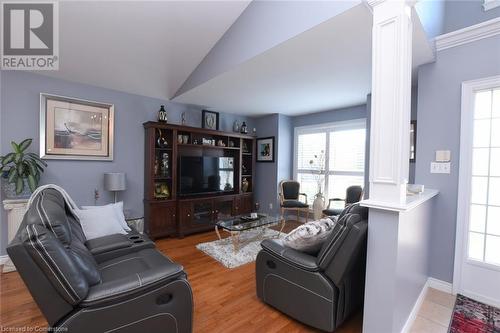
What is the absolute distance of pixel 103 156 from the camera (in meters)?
3.59

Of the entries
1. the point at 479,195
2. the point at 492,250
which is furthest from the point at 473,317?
the point at 479,195

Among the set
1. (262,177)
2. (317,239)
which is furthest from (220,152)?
(317,239)

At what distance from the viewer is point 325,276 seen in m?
1.67

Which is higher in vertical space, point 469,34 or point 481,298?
point 469,34

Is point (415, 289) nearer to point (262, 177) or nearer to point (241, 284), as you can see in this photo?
point (241, 284)

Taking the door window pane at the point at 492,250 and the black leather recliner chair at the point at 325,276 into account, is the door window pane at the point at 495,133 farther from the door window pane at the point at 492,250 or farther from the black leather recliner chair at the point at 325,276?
the black leather recliner chair at the point at 325,276

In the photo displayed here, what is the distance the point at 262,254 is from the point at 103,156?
3053 mm

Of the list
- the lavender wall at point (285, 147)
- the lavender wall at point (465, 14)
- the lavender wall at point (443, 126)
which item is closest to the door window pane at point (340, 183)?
the lavender wall at point (285, 147)

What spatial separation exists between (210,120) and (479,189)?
13.7ft

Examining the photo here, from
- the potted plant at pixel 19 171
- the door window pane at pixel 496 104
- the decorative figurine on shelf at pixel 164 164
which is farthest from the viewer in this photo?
the decorative figurine on shelf at pixel 164 164

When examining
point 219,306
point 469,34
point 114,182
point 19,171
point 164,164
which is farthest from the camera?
point 164,164

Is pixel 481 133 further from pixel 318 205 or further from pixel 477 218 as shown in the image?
pixel 318 205

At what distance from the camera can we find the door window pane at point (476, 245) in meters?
2.23

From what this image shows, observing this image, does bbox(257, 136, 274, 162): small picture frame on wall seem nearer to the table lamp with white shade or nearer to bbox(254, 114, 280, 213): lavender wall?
bbox(254, 114, 280, 213): lavender wall
